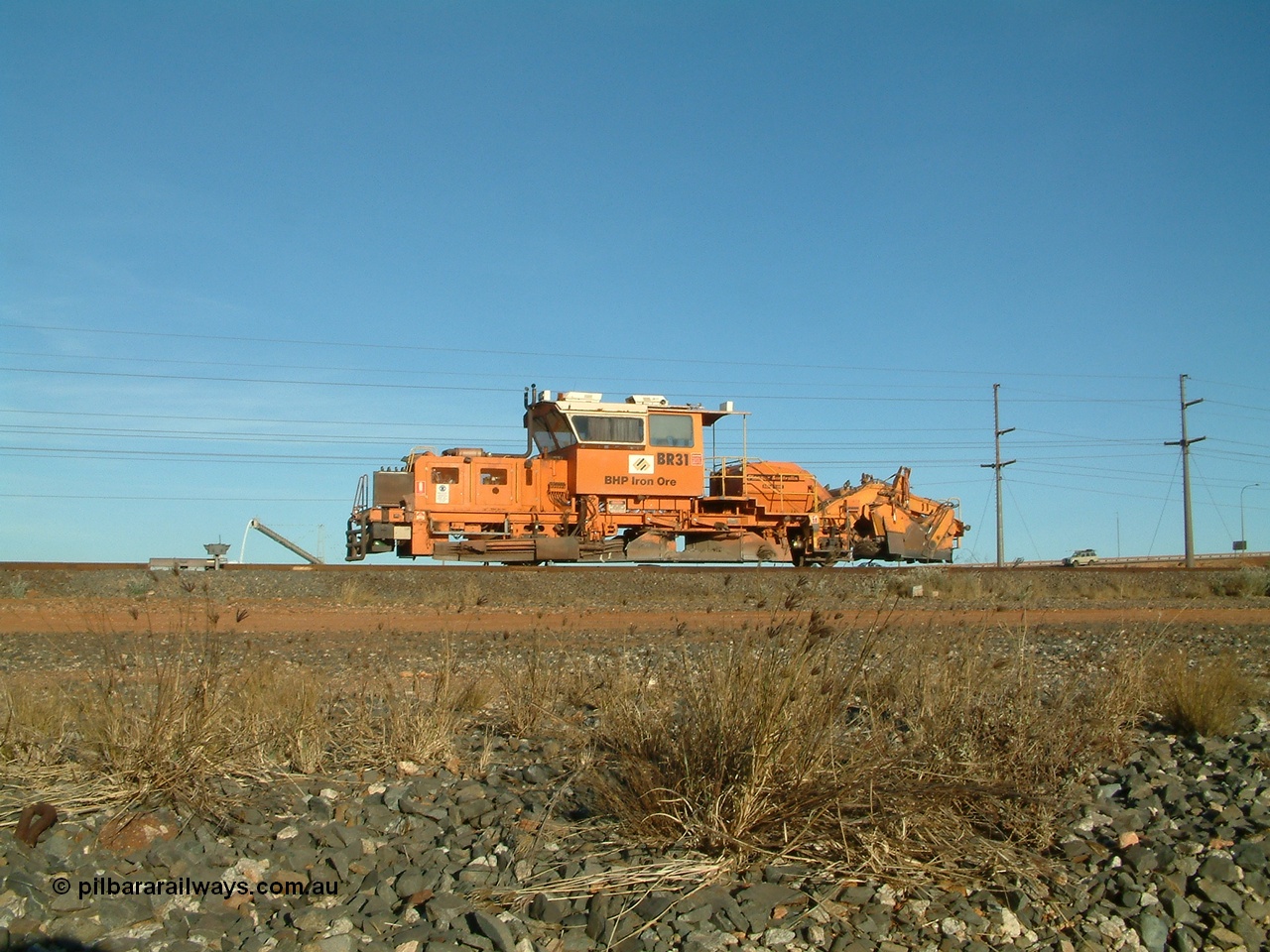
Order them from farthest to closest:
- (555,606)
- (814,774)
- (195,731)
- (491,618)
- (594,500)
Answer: (594,500) < (555,606) < (491,618) < (195,731) < (814,774)

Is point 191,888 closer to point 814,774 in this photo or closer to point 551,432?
point 814,774

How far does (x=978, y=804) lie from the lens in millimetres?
4504

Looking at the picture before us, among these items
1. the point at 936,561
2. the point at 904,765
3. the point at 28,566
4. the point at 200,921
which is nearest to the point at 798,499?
the point at 936,561

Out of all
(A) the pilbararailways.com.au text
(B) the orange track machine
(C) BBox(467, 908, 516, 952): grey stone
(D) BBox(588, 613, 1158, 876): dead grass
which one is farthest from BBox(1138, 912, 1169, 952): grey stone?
(B) the orange track machine

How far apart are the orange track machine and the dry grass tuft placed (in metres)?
14.1

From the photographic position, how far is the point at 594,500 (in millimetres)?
21047

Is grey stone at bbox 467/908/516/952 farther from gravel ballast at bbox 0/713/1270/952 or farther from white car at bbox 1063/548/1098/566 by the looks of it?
white car at bbox 1063/548/1098/566

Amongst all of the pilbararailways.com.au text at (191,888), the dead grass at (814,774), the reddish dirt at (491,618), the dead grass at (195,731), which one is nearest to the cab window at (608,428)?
the reddish dirt at (491,618)

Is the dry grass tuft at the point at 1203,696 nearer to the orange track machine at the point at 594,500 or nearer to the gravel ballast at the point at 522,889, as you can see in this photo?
the gravel ballast at the point at 522,889

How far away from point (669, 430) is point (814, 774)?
1761 cm

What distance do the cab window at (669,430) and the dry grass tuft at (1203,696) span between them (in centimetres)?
1486

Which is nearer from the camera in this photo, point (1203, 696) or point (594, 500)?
point (1203, 696)

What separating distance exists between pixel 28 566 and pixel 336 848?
16209 mm

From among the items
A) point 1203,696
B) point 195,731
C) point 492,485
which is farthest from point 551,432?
point 195,731
